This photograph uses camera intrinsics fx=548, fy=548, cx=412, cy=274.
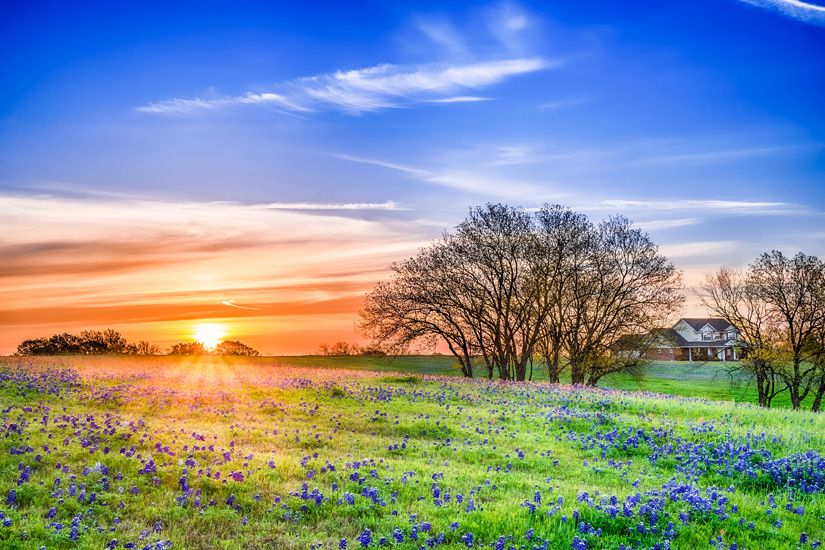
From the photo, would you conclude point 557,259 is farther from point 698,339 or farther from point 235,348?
point 698,339

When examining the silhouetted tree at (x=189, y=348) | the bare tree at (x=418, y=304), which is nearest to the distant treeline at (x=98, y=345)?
the silhouetted tree at (x=189, y=348)

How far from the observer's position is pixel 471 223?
139 ft

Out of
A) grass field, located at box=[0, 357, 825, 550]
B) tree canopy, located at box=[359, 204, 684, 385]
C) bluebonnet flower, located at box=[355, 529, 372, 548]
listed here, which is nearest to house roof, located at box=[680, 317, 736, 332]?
tree canopy, located at box=[359, 204, 684, 385]

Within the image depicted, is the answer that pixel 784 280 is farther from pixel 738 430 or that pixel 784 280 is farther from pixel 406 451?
pixel 406 451

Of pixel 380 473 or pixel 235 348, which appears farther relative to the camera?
pixel 235 348

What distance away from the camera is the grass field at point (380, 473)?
25.5 ft

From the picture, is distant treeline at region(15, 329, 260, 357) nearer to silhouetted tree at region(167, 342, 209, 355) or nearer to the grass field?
silhouetted tree at region(167, 342, 209, 355)

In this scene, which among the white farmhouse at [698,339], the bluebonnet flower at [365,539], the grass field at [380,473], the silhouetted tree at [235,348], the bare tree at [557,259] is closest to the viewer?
the bluebonnet flower at [365,539]

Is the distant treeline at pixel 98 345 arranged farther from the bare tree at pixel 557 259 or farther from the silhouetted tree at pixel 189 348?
the bare tree at pixel 557 259

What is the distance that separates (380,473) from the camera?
1037 cm

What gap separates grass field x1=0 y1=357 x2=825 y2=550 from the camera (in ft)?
25.5

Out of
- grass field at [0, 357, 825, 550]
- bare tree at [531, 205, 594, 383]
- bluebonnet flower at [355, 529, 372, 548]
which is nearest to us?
bluebonnet flower at [355, 529, 372, 548]

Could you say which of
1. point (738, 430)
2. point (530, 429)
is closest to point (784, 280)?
point (738, 430)

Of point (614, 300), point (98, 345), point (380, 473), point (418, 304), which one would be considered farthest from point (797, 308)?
point (98, 345)
